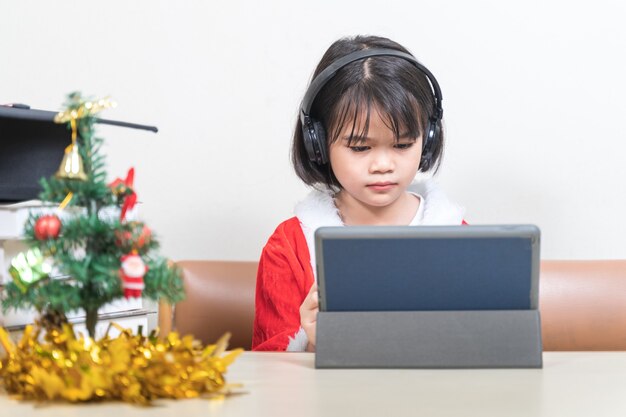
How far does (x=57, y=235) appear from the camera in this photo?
2.23 ft

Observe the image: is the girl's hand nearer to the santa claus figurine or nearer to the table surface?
the table surface

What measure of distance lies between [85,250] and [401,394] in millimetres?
270

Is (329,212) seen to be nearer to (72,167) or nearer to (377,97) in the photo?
(377,97)

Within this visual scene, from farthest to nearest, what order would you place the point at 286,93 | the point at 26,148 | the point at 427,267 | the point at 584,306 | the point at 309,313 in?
the point at 286,93, the point at 584,306, the point at 309,313, the point at 26,148, the point at 427,267

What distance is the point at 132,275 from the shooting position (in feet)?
2.19

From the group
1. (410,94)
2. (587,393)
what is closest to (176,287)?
(587,393)

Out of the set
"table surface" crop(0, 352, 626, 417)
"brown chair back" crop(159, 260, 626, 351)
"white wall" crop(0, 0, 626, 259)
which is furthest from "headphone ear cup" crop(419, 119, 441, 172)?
"table surface" crop(0, 352, 626, 417)

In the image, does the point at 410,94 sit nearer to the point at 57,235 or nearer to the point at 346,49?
the point at 346,49

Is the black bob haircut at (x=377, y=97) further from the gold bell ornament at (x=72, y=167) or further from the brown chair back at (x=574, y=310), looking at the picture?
the gold bell ornament at (x=72, y=167)

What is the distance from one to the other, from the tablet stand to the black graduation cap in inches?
14.5

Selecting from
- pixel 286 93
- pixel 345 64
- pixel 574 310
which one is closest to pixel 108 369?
pixel 345 64

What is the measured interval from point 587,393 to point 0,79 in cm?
161

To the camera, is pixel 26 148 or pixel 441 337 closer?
pixel 441 337

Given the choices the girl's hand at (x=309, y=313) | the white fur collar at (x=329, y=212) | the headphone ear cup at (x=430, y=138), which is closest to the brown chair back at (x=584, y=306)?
the white fur collar at (x=329, y=212)
